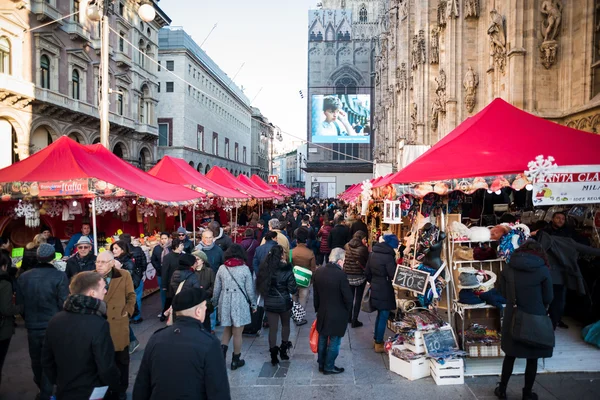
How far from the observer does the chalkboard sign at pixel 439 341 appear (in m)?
5.78

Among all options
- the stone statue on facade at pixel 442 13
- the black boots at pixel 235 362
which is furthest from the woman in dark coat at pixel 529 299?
the stone statue on facade at pixel 442 13

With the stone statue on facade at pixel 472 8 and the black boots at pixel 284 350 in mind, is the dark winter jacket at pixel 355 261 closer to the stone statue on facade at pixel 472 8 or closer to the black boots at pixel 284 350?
the black boots at pixel 284 350

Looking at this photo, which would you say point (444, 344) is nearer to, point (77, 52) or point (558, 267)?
point (558, 267)

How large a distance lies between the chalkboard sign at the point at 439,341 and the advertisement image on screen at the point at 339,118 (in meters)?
44.5

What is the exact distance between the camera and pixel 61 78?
1020 inches

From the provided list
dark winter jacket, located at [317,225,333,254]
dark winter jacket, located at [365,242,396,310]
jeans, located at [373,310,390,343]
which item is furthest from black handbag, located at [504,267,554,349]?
dark winter jacket, located at [317,225,333,254]

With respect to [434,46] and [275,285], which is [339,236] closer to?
[275,285]

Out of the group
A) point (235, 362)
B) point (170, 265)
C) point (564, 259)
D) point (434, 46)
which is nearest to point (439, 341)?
point (564, 259)

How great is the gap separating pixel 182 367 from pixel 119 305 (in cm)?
280

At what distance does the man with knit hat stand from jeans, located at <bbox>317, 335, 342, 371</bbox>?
323 centimetres

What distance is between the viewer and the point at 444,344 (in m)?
5.86

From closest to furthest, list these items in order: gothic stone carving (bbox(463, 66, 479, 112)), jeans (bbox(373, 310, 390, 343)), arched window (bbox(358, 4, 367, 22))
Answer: jeans (bbox(373, 310, 390, 343))
gothic stone carving (bbox(463, 66, 479, 112))
arched window (bbox(358, 4, 367, 22))

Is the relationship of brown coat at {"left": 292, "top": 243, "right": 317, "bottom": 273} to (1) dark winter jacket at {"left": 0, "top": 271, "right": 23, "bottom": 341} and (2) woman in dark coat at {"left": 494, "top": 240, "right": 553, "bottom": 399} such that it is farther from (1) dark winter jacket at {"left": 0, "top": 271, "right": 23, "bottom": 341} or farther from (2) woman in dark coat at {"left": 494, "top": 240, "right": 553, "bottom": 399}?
(1) dark winter jacket at {"left": 0, "top": 271, "right": 23, "bottom": 341}

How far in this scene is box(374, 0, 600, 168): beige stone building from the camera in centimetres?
959
